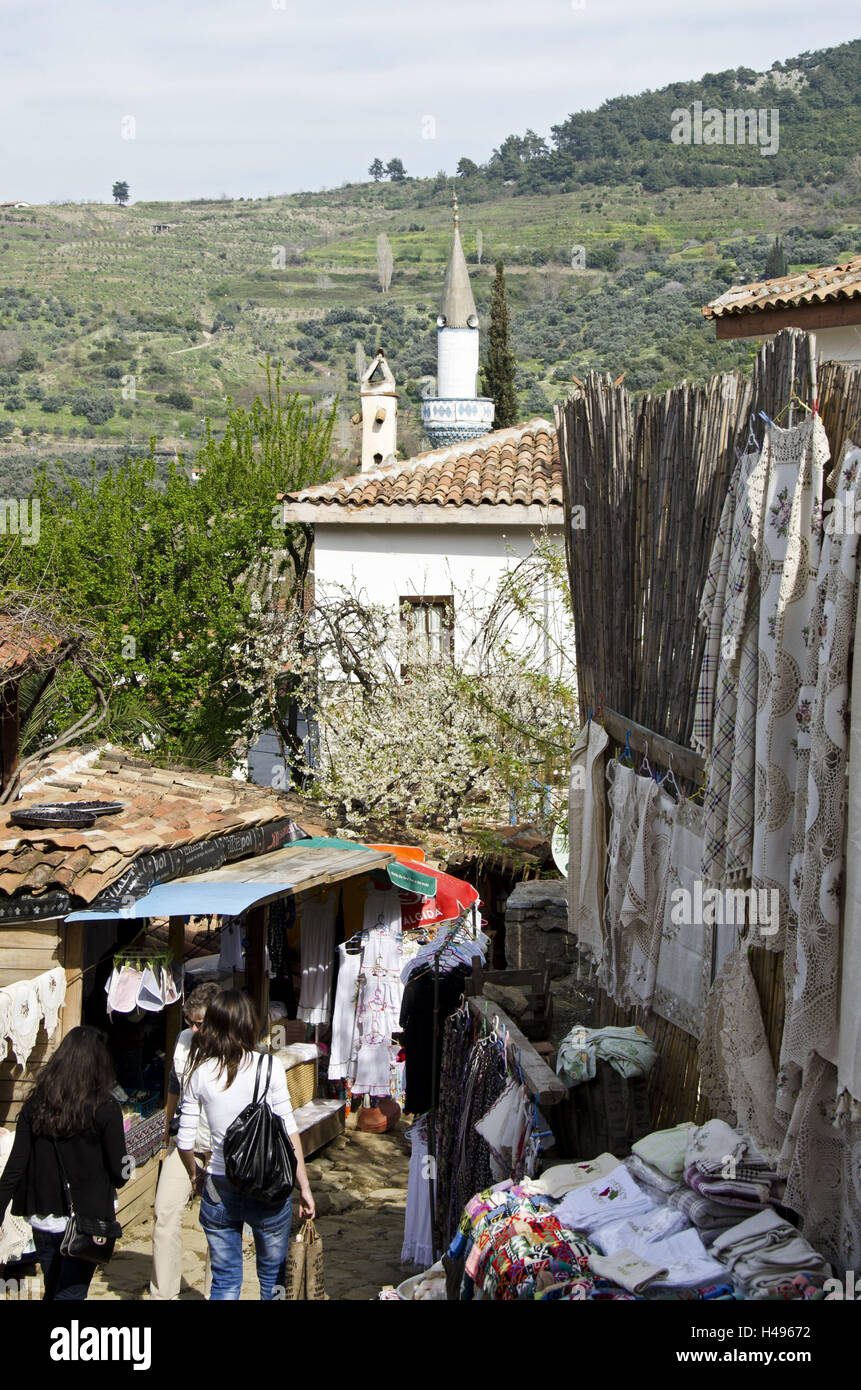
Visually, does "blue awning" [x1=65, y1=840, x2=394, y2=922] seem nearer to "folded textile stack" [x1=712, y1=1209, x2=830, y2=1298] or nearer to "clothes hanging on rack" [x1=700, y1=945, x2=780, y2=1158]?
"clothes hanging on rack" [x1=700, y1=945, x2=780, y2=1158]

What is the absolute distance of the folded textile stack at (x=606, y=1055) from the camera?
215 inches

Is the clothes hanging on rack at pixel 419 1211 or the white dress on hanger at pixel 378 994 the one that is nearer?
the clothes hanging on rack at pixel 419 1211

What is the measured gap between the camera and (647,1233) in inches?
155

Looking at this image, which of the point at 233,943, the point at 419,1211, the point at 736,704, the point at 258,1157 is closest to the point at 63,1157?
the point at 258,1157

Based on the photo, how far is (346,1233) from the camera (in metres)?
8.50

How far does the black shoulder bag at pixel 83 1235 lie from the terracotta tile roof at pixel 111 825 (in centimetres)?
241

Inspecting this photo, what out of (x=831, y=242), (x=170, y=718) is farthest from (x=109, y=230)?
(x=170, y=718)

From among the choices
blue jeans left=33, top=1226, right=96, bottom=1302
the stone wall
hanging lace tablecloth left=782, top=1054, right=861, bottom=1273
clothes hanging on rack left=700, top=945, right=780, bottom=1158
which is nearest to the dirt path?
the stone wall

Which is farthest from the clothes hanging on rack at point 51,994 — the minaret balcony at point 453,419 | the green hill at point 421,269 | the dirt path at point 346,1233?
the green hill at point 421,269

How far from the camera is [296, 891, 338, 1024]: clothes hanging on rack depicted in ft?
35.4

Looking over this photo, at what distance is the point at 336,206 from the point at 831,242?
7014 centimetres

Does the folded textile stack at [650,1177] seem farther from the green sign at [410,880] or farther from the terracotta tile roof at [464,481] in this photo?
the terracotta tile roof at [464,481]

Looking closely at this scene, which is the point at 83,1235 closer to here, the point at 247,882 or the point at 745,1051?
the point at 745,1051

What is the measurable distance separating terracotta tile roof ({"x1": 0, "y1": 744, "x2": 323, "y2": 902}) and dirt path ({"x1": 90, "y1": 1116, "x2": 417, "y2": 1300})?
2298 mm
